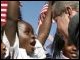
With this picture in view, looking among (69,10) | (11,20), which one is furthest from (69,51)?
(11,20)

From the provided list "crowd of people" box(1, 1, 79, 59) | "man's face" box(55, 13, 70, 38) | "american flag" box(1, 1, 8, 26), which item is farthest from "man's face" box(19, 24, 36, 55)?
"man's face" box(55, 13, 70, 38)

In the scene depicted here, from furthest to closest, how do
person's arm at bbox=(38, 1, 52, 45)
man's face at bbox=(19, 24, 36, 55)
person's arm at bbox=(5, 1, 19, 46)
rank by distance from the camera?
person's arm at bbox=(38, 1, 52, 45), man's face at bbox=(19, 24, 36, 55), person's arm at bbox=(5, 1, 19, 46)

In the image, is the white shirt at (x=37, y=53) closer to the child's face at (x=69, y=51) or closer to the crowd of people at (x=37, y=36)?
the crowd of people at (x=37, y=36)

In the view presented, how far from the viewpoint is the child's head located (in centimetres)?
291

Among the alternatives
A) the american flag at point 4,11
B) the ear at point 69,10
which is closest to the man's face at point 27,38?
the american flag at point 4,11

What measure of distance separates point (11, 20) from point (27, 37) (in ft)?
2.27

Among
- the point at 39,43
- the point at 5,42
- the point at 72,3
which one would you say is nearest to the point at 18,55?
the point at 5,42

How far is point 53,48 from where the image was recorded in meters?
2.82

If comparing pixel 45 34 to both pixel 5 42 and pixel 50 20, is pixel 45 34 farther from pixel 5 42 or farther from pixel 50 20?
pixel 5 42

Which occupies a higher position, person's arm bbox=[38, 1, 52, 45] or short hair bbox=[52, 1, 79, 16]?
short hair bbox=[52, 1, 79, 16]

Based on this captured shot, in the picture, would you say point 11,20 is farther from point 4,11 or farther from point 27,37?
point 27,37

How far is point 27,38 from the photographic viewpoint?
9.78ft

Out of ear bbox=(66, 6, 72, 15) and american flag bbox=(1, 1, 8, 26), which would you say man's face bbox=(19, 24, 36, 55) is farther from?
ear bbox=(66, 6, 72, 15)

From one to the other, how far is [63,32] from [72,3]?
0.27 meters
